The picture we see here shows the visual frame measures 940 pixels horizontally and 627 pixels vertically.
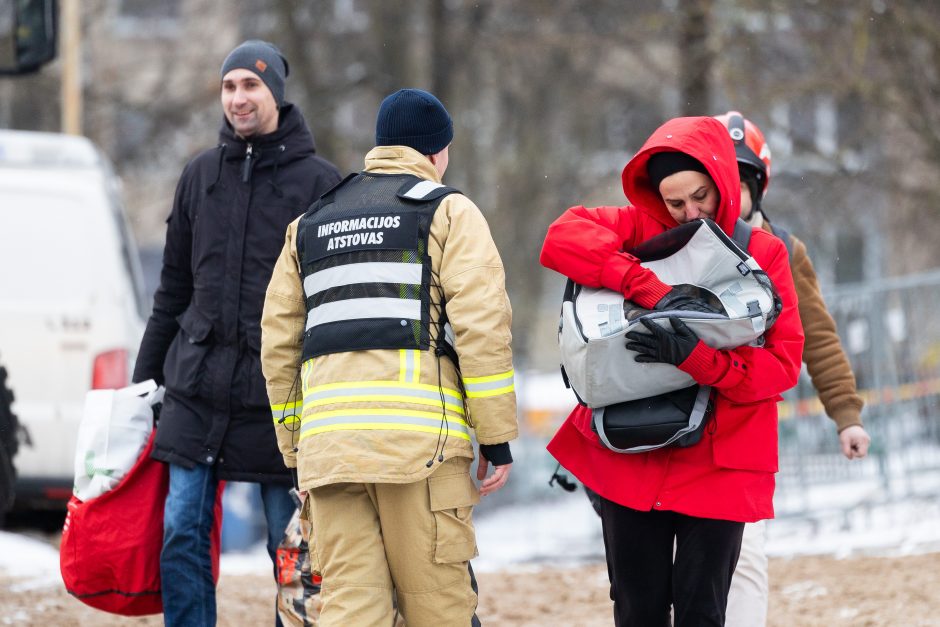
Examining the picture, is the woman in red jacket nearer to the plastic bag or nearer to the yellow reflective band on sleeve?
the yellow reflective band on sleeve

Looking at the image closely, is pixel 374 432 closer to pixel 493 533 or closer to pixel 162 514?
pixel 162 514

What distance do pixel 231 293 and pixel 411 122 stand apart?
0.95m

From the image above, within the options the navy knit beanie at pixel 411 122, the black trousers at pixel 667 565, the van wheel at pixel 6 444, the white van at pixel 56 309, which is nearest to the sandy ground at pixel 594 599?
the van wheel at pixel 6 444

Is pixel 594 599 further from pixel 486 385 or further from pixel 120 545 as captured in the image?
pixel 486 385

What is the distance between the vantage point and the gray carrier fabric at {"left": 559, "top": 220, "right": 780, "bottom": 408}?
11.5 ft

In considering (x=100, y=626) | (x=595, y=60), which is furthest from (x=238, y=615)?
(x=595, y=60)

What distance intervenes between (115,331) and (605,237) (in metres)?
4.73

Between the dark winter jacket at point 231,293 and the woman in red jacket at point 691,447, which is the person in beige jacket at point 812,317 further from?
the dark winter jacket at point 231,293

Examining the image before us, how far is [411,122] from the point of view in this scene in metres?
3.82

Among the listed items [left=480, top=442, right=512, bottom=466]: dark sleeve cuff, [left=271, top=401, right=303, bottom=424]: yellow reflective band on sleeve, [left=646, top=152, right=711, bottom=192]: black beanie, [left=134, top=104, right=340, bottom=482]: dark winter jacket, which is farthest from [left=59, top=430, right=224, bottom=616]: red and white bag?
[left=646, top=152, right=711, bottom=192]: black beanie

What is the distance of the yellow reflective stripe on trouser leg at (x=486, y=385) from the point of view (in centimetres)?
361

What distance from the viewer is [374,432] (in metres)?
3.54

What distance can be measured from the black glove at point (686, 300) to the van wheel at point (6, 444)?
9.28ft

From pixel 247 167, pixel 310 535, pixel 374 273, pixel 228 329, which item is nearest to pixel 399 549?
pixel 310 535
